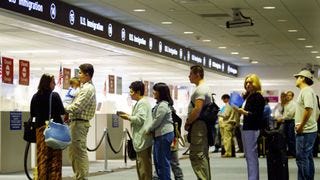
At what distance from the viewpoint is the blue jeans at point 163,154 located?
764cm

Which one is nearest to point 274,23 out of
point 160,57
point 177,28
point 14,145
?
point 177,28

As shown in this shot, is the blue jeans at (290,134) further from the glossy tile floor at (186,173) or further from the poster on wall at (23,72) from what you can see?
the poster on wall at (23,72)

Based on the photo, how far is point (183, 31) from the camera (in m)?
16.4

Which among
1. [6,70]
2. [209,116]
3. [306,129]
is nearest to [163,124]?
[209,116]

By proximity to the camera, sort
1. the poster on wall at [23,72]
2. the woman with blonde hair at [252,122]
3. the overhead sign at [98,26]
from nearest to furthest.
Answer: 1. the woman with blonde hair at [252,122]
2. the overhead sign at [98,26]
3. the poster on wall at [23,72]

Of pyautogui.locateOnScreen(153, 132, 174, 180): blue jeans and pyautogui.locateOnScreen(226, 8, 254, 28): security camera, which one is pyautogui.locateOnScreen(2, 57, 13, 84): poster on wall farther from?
pyautogui.locateOnScreen(153, 132, 174, 180): blue jeans

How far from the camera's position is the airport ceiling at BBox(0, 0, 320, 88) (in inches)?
483

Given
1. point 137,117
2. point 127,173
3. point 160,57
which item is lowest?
point 127,173

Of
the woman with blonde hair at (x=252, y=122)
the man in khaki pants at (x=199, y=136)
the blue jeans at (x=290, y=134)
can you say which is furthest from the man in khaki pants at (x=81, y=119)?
the blue jeans at (x=290, y=134)

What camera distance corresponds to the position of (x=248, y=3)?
12.3 m

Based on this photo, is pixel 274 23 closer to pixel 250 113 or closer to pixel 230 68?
pixel 250 113

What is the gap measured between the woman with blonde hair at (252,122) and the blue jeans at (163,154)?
899mm

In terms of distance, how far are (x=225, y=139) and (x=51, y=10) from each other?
7262mm

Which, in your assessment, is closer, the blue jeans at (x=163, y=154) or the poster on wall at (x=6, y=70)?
the blue jeans at (x=163, y=154)
